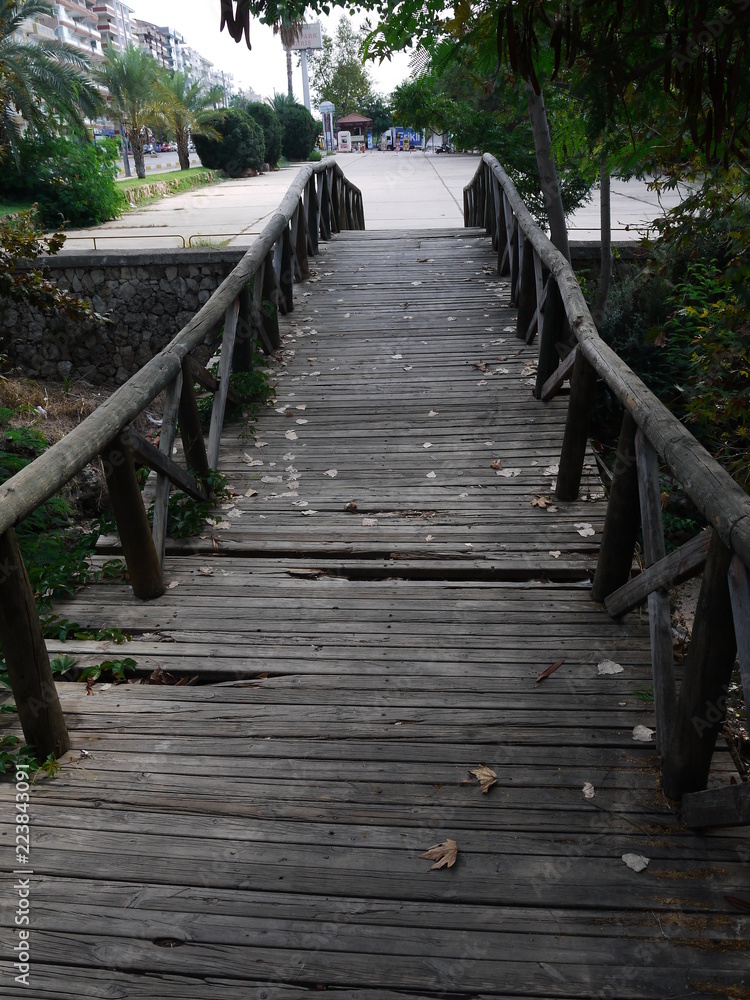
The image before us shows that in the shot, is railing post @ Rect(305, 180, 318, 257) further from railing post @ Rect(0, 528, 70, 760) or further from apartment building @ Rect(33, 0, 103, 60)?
apartment building @ Rect(33, 0, 103, 60)

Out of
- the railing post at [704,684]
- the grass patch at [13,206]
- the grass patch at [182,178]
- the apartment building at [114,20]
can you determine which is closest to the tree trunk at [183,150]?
the grass patch at [182,178]

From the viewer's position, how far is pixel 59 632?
131 inches

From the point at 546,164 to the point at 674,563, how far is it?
5.68 metres

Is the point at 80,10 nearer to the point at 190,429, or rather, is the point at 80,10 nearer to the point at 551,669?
the point at 190,429

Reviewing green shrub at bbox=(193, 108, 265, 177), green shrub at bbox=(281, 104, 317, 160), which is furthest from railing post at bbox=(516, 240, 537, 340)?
green shrub at bbox=(281, 104, 317, 160)

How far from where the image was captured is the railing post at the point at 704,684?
2.08 m

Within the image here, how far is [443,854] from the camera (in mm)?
2182

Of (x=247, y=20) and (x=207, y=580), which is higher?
(x=247, y=20)

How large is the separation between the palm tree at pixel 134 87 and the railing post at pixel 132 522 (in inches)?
912

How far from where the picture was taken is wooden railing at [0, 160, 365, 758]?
2.39 m

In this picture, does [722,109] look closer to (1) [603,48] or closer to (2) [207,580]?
(1) [603,48]

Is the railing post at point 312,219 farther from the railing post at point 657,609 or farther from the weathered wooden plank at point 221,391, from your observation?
the railing post at point 657,609

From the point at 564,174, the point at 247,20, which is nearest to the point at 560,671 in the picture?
the point at 247,20

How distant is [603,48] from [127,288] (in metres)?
11.0
